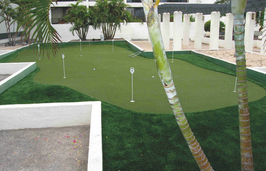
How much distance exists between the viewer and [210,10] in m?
14.6

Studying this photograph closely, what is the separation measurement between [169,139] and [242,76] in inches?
84.2

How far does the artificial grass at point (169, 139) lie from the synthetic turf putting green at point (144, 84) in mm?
533

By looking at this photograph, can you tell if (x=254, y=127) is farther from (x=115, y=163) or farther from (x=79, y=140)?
(x=79, y=140)

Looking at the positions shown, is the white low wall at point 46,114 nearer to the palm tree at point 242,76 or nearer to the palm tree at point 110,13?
the palm tree at point 242,76

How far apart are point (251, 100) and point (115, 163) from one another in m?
4.05

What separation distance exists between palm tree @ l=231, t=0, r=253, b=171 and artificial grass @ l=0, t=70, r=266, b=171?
1069 millimetres

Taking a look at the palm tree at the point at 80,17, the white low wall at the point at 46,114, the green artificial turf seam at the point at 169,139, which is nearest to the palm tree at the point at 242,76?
the green artificial turf seam at the point at 169,139

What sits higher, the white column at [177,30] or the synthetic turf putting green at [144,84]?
the white column at [177,30]

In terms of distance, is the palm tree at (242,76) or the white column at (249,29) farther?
the white column at (249,29)

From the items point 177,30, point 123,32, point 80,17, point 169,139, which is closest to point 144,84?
point 169,139

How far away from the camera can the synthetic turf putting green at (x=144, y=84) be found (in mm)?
5953

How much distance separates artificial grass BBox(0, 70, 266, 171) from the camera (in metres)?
3.52

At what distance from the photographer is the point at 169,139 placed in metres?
4.20

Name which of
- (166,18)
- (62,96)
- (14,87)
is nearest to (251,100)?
(62,96)
